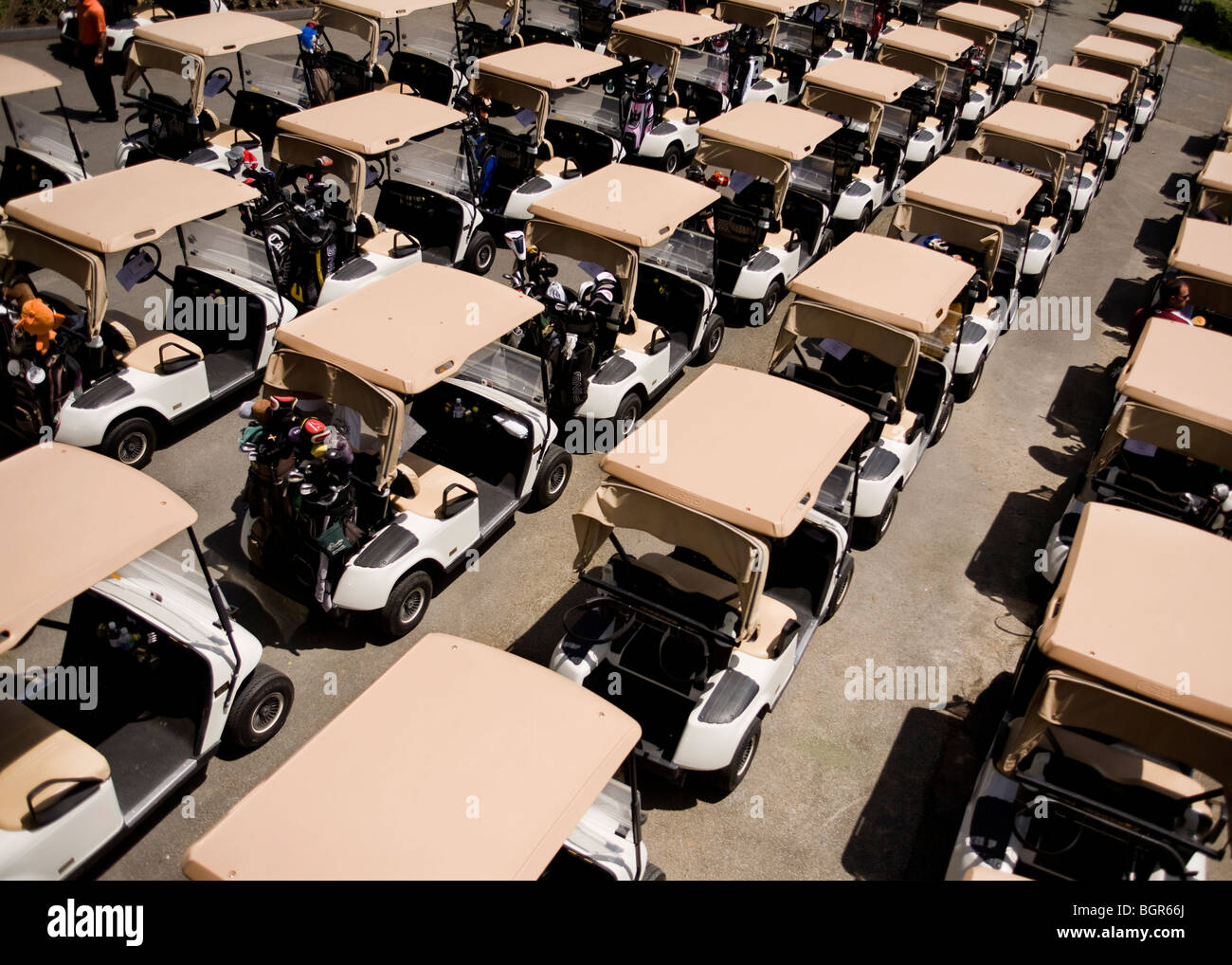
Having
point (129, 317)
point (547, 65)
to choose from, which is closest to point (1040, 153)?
point (547, 65)

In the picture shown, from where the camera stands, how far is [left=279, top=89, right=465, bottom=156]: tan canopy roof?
34.7ft

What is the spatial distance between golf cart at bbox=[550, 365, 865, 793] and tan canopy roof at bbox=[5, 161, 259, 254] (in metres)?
4.92

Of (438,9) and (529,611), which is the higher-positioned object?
(438,9)

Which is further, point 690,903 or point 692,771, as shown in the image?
point 692,771

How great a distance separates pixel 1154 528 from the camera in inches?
243

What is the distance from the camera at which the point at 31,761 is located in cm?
524

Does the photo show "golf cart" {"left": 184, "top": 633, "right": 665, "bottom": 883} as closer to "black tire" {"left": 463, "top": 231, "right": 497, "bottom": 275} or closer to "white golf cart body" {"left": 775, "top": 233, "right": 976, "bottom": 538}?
"white golf cart body" {"left": 775, "top": 233, "right": 976, "bottom": 538}

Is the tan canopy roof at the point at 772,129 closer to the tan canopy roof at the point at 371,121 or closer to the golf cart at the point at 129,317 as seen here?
the tan canopy roof at the point at 371,121

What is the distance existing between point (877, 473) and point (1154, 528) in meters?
2.48

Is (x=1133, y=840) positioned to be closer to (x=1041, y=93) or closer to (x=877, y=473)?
(x=877, y=473)

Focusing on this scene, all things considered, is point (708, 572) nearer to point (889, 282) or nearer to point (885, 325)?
point (885, 325)

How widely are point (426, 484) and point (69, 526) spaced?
290 centimetres

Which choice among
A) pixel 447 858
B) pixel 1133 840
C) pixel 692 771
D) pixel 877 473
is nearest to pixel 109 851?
pixel 447 858

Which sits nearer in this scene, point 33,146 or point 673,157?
point 33,146
